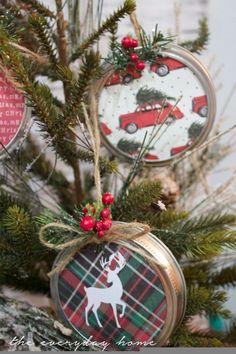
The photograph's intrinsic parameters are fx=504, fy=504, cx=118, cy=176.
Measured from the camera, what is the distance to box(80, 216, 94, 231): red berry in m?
0.57

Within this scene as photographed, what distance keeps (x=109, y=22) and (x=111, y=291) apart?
1.08 feet

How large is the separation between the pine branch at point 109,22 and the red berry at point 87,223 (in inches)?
9.3

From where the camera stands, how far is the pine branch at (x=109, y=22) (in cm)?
59

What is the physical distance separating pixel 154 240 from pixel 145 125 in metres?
0.18

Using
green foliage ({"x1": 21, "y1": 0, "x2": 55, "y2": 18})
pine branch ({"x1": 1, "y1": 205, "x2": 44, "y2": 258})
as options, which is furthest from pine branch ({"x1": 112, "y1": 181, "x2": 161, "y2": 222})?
green foliage ({"x1": 21, "y1": 0, "x2": 55, "y2": 18})

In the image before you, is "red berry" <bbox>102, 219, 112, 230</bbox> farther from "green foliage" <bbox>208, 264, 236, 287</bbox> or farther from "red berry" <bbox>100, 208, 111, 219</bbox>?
"green foliage" <bbox>208, 264, 236, 287</bbox>

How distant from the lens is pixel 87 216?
1.90ft

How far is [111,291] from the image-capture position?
60 centimetres

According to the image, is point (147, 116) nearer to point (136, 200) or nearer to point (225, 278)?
point (136, 200)

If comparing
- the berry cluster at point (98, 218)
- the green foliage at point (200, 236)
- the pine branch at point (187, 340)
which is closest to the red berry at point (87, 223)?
the berry cluster at point (98, 218)

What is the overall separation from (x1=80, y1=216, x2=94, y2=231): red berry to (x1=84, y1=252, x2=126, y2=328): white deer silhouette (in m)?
0.05

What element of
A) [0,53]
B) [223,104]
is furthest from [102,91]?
[223,104]

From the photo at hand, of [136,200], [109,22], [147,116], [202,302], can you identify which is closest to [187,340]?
[202,302]

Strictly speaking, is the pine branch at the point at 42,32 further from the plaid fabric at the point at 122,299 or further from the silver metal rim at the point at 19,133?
the plaid fabric at the point at 122,299
